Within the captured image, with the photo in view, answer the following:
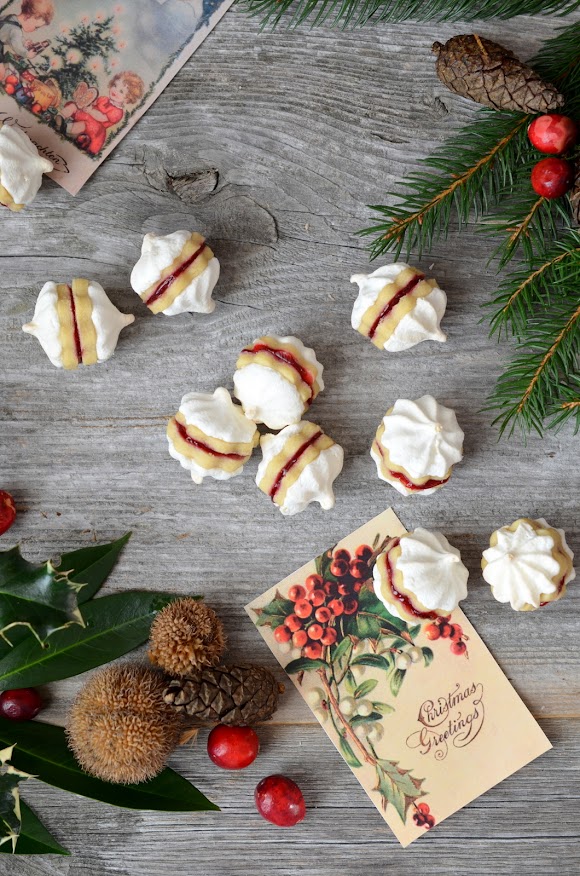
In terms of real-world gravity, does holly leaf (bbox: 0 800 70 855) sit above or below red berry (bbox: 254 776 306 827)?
below

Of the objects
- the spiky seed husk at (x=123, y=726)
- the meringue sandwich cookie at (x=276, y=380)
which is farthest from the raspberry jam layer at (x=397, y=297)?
the spiky seed husk at (x=123, y=726)

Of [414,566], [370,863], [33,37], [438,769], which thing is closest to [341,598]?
[414,566]

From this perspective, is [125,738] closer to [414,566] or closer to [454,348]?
[414,566]

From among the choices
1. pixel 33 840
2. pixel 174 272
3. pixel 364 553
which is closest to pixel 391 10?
pixel 174 272

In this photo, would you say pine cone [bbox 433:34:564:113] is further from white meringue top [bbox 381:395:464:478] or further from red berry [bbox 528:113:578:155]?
white meringue top [bbox 381:395:464:478]

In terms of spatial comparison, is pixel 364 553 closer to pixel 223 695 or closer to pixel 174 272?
pixel 223 695

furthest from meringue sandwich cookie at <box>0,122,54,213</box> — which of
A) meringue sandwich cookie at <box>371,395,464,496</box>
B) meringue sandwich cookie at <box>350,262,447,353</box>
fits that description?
meringue sandwich cookie at <box>371,395,464,496</box>

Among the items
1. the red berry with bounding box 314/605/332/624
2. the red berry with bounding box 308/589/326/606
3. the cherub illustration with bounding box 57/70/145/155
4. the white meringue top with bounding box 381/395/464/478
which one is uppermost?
the cherub illustration with bounding box 57/70/145/155
